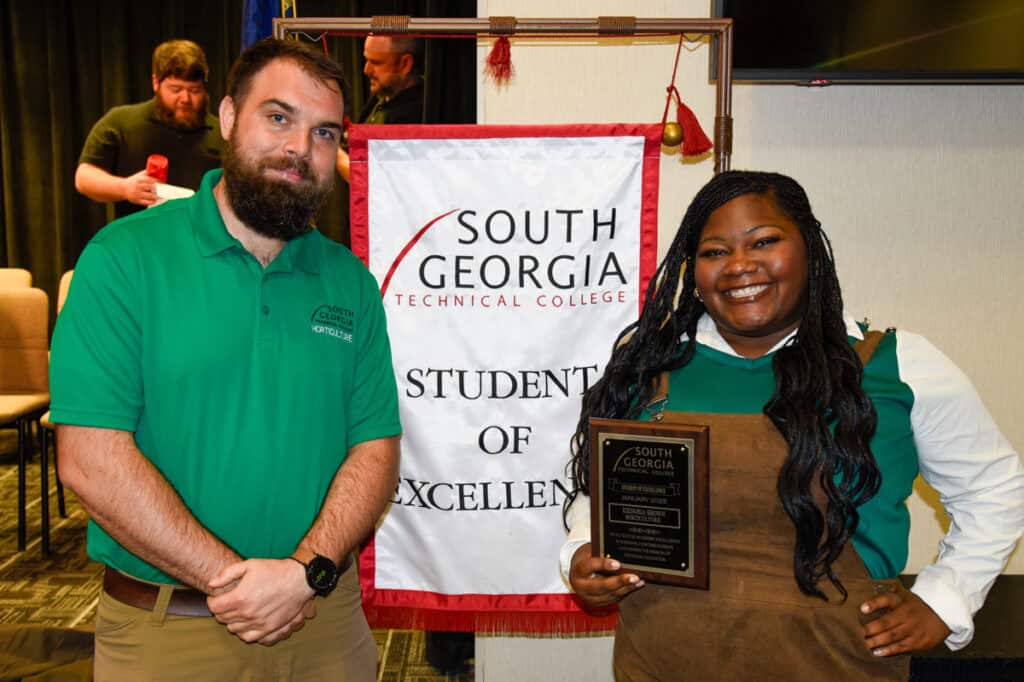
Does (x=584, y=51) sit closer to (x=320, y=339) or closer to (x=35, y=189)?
(x=320, y=339)

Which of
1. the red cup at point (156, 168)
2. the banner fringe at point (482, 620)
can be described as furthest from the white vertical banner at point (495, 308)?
the red cup at point (156, 168)

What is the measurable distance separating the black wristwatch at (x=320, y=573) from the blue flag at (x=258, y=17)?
1.51 meters

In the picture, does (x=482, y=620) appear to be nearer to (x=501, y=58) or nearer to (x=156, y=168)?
(x=501, y=58)

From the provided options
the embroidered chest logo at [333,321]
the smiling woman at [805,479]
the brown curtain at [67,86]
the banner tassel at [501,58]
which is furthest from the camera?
the brown curtain at [67,86]

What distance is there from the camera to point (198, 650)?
66.9 inches

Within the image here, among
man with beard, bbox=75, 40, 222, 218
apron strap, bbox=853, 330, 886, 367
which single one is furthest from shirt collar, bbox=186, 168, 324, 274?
man with beard, bbox=75, 40, 222, 218

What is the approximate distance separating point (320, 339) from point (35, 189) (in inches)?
229

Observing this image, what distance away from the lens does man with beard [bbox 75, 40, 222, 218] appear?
14.0 feet

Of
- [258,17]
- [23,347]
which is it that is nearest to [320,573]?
[258,17]

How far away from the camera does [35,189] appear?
21.6ft


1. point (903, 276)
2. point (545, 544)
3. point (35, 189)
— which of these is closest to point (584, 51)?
point (903, 276)

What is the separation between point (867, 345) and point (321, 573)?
1.07 meters

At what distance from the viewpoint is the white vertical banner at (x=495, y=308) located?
2.36 meters

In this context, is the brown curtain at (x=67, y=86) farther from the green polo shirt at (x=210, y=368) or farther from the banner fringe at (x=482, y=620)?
the green polo shirt at (x=210, y=368)
